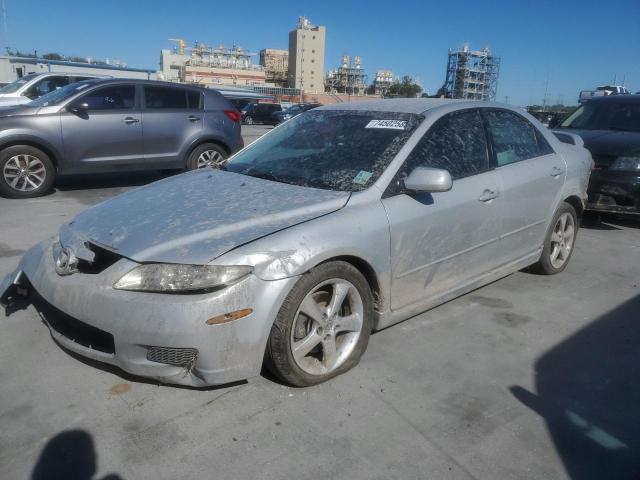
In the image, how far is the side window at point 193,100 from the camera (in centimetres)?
831

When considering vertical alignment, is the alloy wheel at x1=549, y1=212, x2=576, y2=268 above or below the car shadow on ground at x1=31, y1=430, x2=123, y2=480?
above

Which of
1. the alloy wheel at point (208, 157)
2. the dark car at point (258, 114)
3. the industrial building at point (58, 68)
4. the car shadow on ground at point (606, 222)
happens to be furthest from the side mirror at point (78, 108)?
the dark car at point (258, 114)

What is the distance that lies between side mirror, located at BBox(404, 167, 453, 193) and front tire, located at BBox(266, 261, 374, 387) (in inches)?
24.5

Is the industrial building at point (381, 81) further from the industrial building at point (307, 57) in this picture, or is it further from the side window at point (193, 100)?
the side window at point (193, 100)

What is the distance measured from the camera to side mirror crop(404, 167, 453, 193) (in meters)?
3.03

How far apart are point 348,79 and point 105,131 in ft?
408

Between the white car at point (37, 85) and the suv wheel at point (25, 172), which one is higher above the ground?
the white car at point (37, 85)

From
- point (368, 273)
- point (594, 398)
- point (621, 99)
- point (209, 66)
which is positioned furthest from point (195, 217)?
point (209, 66)

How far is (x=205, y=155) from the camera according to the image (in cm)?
844

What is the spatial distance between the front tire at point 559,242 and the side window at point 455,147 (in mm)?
1178

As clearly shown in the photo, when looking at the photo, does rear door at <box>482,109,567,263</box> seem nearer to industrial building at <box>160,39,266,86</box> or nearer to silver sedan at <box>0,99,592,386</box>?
silver sedan at <box>0,99,592,386</box>

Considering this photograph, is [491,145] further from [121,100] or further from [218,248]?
[121,100]

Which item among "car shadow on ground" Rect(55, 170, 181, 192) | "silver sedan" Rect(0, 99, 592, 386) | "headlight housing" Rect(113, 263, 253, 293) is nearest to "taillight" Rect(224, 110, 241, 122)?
"car shadow on ground" Rect(55, 170, 181, 192)

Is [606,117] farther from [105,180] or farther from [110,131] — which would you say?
[105,180]
